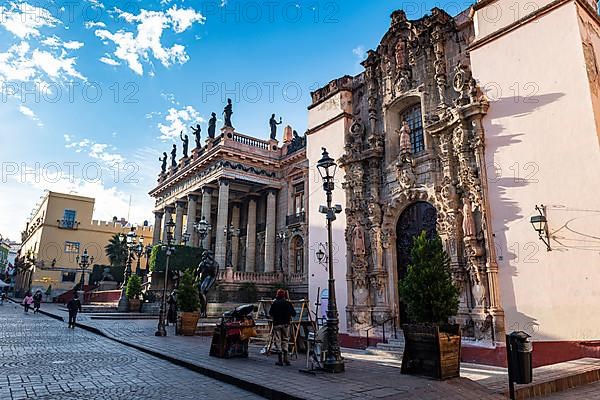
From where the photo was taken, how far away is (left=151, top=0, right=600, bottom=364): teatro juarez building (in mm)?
9195

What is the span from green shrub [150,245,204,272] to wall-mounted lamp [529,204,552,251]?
23.4 meters

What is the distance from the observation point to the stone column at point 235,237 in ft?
116

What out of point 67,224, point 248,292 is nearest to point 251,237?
point 248,292

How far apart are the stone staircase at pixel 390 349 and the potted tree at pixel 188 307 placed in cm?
660

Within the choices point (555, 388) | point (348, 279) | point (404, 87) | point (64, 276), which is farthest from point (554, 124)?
point (64, 276)

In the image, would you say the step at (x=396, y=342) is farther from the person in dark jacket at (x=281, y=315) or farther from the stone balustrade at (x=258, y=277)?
the stone balustrade at (x=258, y=277)

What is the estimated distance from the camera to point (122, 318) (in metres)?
21.8

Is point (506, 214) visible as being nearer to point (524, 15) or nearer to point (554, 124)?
point (554, 124)

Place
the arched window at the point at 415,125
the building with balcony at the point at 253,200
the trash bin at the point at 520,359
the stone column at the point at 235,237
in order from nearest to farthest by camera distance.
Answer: the trash bin at the point at 520,359 → the arched window at the point at 415,125 → the building with balcony at the point at 253,200 → the stone column at the point at 235,237

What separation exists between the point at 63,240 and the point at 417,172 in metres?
54.4

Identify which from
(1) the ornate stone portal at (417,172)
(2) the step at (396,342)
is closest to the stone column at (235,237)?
(1) the ornate stone portal at (417,172)

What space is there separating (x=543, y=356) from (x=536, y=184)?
4056 millimetres

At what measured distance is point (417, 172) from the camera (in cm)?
1295

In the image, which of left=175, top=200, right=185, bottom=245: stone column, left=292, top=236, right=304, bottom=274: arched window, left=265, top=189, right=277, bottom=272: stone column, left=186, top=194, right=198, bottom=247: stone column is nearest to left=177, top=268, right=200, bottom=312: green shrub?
left=292, top=236, right=304, bottom=274: arched window
